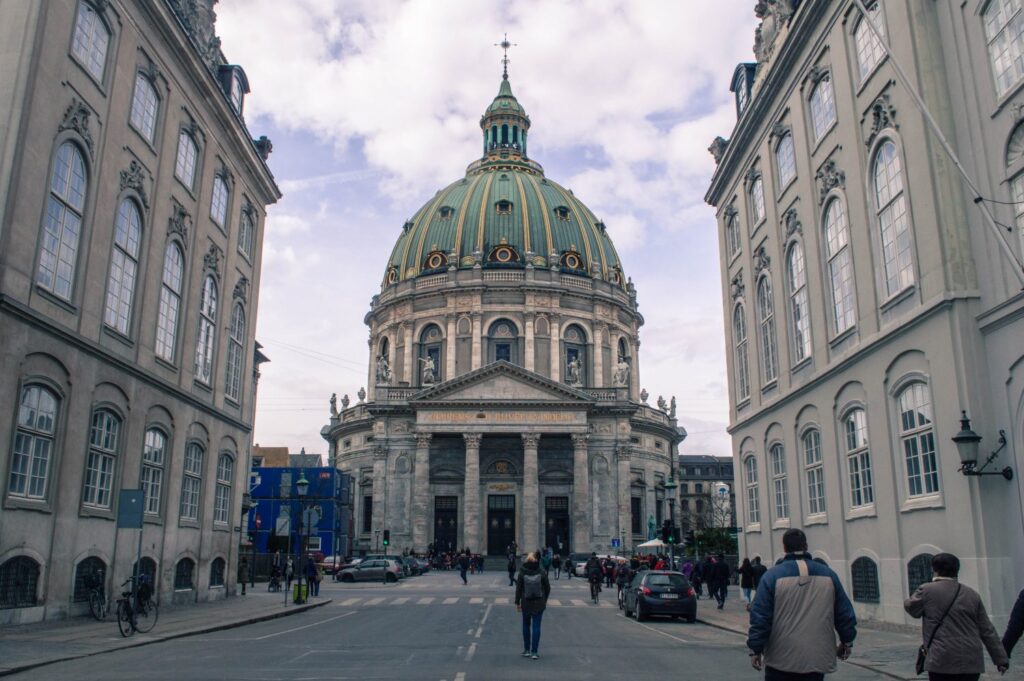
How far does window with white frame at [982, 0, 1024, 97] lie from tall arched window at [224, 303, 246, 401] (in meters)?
25.6

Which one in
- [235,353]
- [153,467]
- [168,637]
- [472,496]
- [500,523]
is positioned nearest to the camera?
[168,637]

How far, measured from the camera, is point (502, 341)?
79938 mm

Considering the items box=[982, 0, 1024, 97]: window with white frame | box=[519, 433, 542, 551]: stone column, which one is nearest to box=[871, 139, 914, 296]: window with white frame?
box=[982, 0, 1024, 97]: window with white frame

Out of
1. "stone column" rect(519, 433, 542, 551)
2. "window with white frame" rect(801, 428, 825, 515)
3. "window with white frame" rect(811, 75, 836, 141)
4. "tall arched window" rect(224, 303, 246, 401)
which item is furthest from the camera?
"stone column" rect(519, 433, 542, 551)

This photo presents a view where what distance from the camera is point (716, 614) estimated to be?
26.1 m

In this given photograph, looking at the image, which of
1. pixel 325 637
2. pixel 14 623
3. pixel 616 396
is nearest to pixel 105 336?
pixel 14 623

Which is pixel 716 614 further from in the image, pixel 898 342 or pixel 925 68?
pixel 925 68

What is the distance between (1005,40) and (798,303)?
10865 mm

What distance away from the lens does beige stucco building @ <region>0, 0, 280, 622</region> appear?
19.1m

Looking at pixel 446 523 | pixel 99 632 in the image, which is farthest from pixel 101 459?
pixel 446 523

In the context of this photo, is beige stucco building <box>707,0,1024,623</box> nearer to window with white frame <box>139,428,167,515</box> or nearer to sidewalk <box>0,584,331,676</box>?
sidewalk <box>0,584,331,676</box>

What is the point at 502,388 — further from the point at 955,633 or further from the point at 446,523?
the point at 955,633

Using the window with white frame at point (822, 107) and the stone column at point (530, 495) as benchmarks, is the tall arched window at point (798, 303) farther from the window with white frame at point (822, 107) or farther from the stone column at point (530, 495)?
the stone column at point (530, 495)

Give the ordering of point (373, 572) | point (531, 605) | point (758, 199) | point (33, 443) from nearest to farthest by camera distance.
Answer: point (531, 605) < point (33, 443) < point (758, 199) < point (373, 572)
